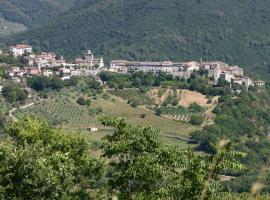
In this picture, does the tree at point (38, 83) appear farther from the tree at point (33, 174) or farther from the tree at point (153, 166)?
the tree at point (153, 166)

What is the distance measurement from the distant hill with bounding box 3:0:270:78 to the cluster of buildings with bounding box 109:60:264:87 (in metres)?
26.2

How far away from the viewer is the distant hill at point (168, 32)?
15662 cm

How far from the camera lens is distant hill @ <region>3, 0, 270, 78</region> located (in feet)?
514

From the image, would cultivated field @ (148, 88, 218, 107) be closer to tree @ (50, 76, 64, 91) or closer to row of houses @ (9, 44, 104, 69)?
tree @ (50, 76, 64, 91)

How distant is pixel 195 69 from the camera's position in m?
111

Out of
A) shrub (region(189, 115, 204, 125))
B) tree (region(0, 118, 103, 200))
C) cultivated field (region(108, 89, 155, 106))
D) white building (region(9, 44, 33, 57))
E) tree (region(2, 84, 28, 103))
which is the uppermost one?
tree (region(0, 118, 103, 200))

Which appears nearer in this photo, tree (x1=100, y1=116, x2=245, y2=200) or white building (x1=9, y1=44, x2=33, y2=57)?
tree (x1=100, y1=116, x2=245, y2=200)

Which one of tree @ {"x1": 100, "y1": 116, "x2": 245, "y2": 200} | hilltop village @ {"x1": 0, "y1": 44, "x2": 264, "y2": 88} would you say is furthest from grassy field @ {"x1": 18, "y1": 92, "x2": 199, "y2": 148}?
tree @ {"x1": 100, "y1": 116, "x2": 245, "y2": 200}

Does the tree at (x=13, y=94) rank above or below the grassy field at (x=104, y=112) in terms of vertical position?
above

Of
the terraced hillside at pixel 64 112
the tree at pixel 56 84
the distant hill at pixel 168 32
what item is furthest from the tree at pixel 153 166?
the distant hill at pixel 168 32

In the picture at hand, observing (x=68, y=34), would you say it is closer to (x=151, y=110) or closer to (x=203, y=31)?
(x=203, y=31)

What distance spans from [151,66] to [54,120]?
183 ft

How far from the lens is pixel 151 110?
3214 inches

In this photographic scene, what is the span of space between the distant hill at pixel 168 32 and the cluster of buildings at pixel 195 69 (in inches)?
1030
